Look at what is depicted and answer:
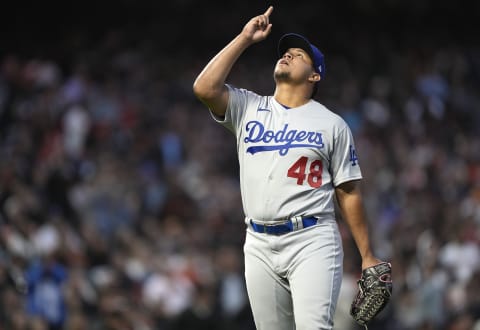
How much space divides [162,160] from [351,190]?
7.21m

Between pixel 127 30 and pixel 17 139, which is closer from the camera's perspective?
pixel 17 139

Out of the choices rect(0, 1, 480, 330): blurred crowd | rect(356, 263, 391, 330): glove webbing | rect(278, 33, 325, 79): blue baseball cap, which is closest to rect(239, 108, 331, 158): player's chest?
rect(278, 33, 325, 79): blue baseball cap

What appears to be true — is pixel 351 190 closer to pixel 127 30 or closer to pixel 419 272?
pixel 419 272

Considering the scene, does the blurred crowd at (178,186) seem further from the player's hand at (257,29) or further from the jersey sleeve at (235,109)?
the player's hand at (257,29)

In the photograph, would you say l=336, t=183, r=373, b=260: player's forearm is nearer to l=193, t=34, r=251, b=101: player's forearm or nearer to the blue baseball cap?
the blue baseball cap

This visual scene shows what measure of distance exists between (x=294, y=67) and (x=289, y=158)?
0.51m

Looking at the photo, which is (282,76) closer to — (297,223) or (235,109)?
(235,109)

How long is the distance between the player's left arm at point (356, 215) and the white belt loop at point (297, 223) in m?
0.28

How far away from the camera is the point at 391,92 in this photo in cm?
1367

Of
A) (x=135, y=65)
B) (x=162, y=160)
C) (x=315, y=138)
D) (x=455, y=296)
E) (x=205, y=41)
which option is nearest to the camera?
(x=315, y=138)

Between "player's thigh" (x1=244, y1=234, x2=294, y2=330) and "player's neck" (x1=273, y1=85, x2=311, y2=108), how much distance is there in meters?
0.75

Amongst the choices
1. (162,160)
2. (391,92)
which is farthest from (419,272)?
(391,92)

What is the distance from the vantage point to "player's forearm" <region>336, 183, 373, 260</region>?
463 cm

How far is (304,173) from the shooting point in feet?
15.0
